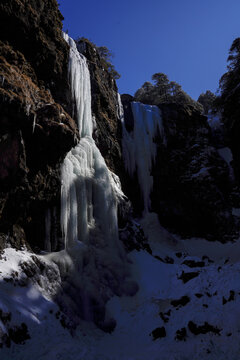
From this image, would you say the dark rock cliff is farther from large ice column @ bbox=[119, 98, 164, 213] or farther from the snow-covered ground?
large ice column @ bbox=[119, 98, 164, 213]

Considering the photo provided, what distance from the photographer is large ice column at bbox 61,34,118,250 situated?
11156mm

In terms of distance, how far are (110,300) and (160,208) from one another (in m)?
11.8

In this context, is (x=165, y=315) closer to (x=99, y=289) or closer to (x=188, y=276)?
(x=188, y=276)

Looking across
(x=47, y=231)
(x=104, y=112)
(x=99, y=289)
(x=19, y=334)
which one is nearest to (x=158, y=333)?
(x=99, y=289)

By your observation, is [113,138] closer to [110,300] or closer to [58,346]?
[110,300]

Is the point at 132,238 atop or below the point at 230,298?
atop

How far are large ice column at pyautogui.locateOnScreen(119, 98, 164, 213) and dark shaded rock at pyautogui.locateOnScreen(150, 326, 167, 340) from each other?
12.8m

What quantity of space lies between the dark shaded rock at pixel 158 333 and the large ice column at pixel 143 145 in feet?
41.8

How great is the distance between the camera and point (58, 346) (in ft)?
21.3

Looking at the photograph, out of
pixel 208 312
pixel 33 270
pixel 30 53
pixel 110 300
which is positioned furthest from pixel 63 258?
pixel 30 53

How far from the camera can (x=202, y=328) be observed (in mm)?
7266

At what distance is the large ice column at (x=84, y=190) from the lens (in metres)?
11.2

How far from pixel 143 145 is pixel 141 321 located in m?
14.9

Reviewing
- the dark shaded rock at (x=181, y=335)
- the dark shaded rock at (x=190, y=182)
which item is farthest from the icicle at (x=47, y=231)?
the dark shaded rock at (x=190, y=182)
